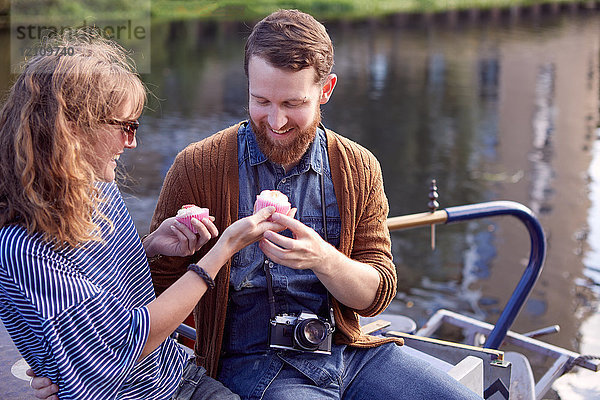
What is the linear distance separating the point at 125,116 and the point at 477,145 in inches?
567

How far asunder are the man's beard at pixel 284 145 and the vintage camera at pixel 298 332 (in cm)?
63

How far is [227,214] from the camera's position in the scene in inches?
109

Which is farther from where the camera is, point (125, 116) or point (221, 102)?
point (221, 102)

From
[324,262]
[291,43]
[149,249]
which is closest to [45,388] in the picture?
[149,249]

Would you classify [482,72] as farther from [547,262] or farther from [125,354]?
[125,354]


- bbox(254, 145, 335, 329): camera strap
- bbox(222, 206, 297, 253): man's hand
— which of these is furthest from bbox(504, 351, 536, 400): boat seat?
bbox(222, 206, 297, 253): man's hand

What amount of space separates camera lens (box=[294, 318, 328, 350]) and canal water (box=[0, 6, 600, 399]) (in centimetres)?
105

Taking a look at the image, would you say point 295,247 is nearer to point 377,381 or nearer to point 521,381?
point 377,381

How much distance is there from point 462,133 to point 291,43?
14.5 m

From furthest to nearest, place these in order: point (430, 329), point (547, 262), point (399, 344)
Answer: point (547, 262) < point (430, 329) < point (399, 344)

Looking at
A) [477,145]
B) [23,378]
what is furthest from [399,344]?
[477,145]

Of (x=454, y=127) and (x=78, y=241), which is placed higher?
(x=78, y=241)

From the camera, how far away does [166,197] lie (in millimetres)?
2848

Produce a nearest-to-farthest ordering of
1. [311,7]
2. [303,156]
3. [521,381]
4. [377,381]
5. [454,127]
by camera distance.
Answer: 1. [377,381]
2. [303,156]
3. [521,381]
4. [454,127]
5. [311,7]
